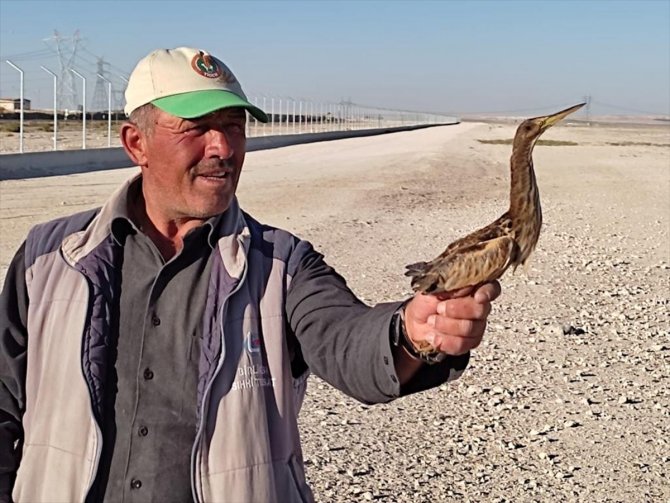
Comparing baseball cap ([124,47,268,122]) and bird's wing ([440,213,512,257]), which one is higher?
baseball cap ([124,47,268,122])

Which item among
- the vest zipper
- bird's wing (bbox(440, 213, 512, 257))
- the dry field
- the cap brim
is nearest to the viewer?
bird's wing (bbox(440, 213, 512, 257))

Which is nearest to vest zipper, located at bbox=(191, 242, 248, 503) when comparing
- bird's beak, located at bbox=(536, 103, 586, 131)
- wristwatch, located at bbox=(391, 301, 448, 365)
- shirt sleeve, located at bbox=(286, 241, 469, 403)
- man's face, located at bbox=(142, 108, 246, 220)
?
shirt sleeve, located at bbox=(286, 241, 469, 403)

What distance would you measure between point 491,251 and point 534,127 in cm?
71

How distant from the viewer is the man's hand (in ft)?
7.76

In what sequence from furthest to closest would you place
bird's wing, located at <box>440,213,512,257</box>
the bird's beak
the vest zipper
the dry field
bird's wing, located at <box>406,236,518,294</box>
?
the dry field → the bird's beak → the vest zipper → bird's wing, located at <box>440,213,512,257</box> → bird's wing, located at <box>406,236,518,294</box>

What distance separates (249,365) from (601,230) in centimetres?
1702

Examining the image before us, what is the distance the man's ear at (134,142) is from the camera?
3043 mm

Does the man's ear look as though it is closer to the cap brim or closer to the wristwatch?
the cap brim

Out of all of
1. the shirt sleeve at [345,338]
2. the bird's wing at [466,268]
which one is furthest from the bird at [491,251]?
the shirt sleeve at [345,338]

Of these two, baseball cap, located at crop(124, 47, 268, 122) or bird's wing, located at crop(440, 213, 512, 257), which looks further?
baseball cap, located at crop(124, 47, 268, 122)

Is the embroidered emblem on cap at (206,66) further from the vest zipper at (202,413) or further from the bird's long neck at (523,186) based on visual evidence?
the bird's long neck at (523,186)

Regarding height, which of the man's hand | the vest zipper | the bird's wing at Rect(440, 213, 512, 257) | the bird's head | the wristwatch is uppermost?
the bird's head

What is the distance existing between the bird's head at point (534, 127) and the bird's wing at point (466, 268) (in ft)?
1.75

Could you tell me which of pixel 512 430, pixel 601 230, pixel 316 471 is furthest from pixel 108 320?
pixel 601 230
